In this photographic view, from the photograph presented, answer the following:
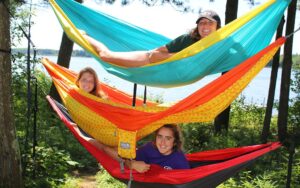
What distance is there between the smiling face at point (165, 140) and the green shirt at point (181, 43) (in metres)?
0.53

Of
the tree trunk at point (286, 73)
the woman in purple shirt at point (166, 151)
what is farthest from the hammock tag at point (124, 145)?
the tree trunk at point (286, 73)

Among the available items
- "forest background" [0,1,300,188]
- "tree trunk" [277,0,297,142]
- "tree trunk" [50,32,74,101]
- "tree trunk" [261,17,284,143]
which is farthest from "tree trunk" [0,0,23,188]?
"tree trunk" [277,0,297,142]

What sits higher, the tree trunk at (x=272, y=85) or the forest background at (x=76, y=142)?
the tree trunk at (x=272, y=85)

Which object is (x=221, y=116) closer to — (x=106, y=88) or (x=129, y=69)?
(x=106, y=88)

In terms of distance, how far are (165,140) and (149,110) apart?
8.0 inches

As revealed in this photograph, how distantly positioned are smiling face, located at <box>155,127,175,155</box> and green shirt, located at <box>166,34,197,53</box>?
1.75 ft

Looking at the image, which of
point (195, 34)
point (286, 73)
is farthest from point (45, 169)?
point (286, 73)

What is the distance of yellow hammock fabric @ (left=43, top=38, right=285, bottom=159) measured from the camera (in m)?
2.13

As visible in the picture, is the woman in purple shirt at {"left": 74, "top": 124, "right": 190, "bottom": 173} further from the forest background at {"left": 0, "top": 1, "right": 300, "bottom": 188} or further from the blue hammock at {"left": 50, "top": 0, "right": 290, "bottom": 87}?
the forest background at {"left": 0, "top": 1, "right": 300, "bottom": 188}

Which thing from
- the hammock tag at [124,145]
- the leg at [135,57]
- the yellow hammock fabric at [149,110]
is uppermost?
the leg at [135,57]

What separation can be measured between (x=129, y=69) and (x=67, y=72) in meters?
0.94

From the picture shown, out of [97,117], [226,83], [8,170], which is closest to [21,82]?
[8,170]

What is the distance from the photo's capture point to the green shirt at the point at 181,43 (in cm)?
246

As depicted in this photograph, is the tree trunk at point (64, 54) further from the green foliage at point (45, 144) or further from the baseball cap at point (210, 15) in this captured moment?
the baseball cap at point (210, 15)
